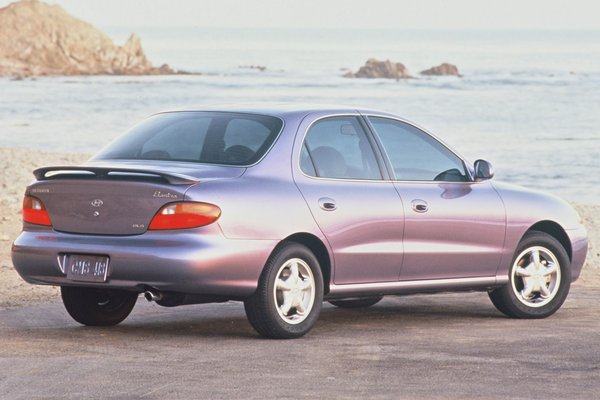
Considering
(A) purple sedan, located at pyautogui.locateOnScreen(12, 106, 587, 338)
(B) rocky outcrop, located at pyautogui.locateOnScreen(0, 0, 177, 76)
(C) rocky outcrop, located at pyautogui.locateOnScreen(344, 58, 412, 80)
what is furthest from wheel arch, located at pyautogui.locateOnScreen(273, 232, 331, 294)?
(B) rocky outcrop, located at pyautogui.locateOnScreen(0, 0, 177, 76)

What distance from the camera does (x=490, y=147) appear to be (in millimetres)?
52812

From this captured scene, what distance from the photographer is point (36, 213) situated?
33.1 feet

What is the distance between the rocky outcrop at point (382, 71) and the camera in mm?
131125

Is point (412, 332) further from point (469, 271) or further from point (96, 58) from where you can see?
point (96, 58)

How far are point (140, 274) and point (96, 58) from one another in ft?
439

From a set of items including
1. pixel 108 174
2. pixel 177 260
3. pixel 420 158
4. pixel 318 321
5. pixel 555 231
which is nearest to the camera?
pixel 177 260

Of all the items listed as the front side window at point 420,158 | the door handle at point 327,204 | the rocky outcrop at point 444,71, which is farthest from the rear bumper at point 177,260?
the rocky outcrop at point 444,71

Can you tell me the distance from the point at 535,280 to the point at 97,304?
3261 millimetres

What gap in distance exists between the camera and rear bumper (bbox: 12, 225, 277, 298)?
9445mm

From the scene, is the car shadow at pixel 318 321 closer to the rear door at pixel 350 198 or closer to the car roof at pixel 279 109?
the rear door at pixel 350 198

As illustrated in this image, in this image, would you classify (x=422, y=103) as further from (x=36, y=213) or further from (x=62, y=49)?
(x=36, y=213)

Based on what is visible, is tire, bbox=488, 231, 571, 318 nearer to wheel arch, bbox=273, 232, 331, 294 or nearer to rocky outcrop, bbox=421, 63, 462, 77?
wheel arch, bbox=273, 232, 331, 294

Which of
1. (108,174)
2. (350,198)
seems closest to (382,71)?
(350,198)

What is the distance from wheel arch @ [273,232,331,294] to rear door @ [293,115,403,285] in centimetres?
5
